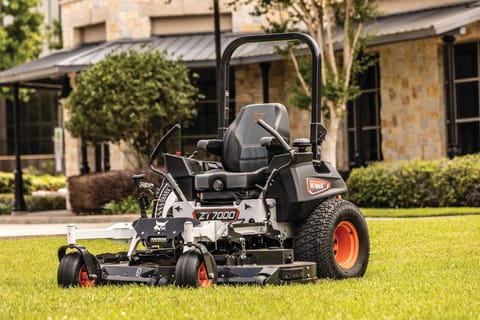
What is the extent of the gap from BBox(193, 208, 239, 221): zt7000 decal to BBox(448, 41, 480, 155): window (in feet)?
45.7

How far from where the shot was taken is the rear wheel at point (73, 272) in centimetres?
900

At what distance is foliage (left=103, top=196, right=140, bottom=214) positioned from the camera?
2338 cm

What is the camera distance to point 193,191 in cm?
966

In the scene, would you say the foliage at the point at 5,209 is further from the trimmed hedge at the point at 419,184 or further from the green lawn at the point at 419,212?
the green lawn at the point at 419,212

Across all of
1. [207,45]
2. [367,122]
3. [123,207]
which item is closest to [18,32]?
[207,45]

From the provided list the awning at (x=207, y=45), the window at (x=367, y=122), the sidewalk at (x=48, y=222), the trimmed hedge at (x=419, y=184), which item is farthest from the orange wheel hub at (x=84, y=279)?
the window at (x=367, y=122)

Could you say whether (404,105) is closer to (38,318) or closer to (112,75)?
(112,75)

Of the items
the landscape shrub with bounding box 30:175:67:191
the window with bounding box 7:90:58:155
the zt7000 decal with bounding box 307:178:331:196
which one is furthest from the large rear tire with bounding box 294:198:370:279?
the window with bounding box 7:90:58:155

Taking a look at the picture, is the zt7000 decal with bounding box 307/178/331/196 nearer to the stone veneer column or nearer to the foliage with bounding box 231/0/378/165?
the foliage with bounding box 231/0/378/165

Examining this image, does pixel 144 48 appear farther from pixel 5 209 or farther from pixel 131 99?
pixel 5 209

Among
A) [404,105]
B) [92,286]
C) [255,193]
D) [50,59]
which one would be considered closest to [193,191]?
[255,193]

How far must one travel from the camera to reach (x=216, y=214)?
30.2ft

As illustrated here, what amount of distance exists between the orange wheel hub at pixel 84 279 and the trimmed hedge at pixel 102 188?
1431 cm

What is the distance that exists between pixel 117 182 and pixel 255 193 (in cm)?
1460
